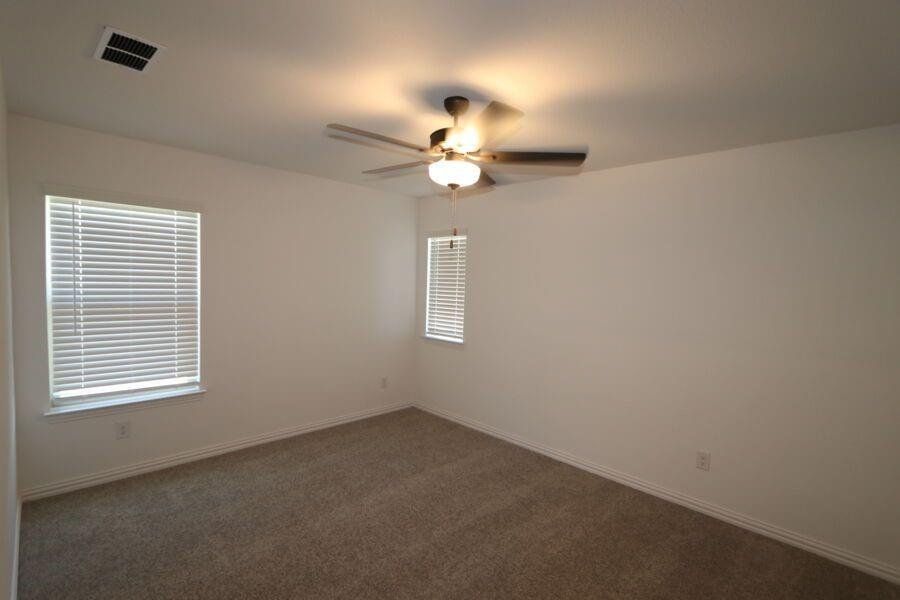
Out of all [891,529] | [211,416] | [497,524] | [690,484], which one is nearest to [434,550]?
[497,524]

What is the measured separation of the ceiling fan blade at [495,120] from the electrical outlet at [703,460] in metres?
2.52

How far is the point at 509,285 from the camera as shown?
13.3 ft

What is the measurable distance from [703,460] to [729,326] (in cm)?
93

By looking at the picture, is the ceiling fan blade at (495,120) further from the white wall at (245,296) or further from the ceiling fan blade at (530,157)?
the white wall at (245,296)

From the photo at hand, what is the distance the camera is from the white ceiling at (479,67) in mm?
1500

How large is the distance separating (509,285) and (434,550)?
234cm

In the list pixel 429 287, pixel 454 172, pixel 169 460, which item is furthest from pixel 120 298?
pixel 429 287

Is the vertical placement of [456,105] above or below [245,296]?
above

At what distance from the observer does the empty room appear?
177cm

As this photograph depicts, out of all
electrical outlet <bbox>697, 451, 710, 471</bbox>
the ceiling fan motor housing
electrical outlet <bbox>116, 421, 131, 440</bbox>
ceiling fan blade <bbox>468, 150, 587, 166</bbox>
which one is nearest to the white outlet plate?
electrical outlet <bbox>697, 451, 710, 471</bbox>

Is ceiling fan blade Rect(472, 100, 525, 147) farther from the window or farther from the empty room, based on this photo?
the window

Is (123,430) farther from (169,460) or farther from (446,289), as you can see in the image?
(446,289)

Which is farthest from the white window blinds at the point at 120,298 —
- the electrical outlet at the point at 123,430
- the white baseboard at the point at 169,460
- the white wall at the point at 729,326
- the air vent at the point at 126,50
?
the white wall at the point at 729,326

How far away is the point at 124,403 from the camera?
3055mm
